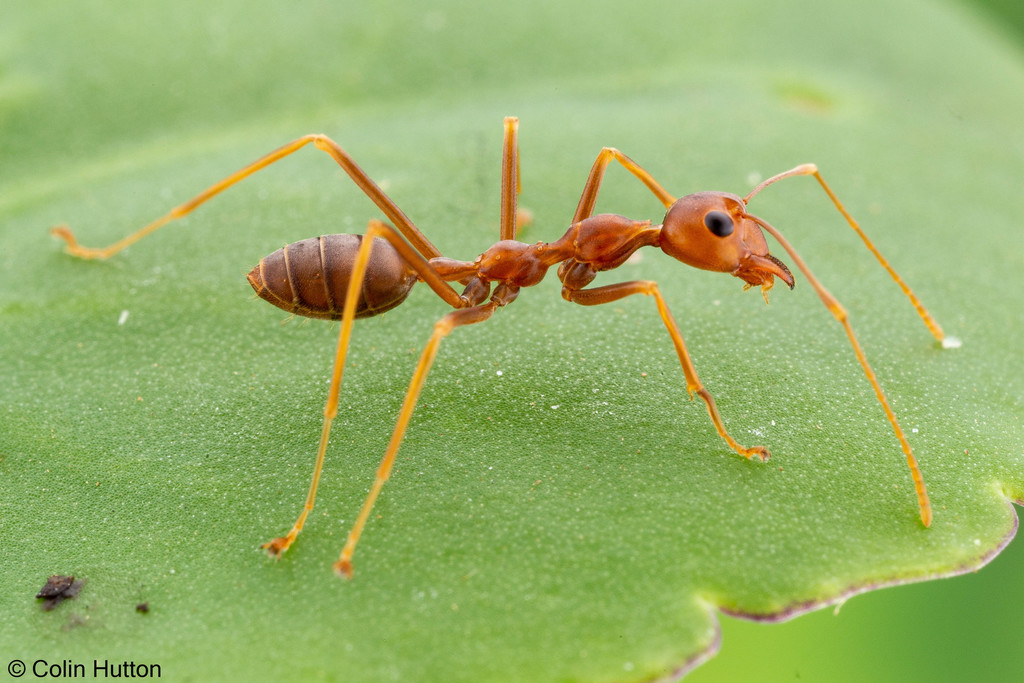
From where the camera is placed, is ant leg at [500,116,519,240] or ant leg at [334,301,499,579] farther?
ant leg at [500,116,519,240]

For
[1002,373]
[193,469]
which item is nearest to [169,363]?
[193,469]

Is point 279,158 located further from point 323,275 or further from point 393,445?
point 393,445

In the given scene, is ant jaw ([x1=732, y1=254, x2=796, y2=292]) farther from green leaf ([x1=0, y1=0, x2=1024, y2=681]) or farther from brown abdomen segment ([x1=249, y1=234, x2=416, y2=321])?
brown abdomen segment ([x1=249, y1=234, x2=416, y2=321])

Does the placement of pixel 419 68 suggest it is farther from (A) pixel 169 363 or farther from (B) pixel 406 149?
(A) pixel 169 363

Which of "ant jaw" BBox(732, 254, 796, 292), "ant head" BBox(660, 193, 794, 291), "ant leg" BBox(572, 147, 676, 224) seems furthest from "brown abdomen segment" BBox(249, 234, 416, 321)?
"ant jaw" BBox(732, 254, 796, 292)

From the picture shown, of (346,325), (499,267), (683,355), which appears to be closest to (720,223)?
(683,355)

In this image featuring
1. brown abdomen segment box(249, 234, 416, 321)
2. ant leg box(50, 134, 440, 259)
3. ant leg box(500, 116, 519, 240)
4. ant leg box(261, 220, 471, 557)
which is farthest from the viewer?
ant leg box(500, 116, 519, 240)

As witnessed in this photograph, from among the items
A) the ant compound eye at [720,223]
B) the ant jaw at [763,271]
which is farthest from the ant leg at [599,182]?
the ant jaw at [763,271]
